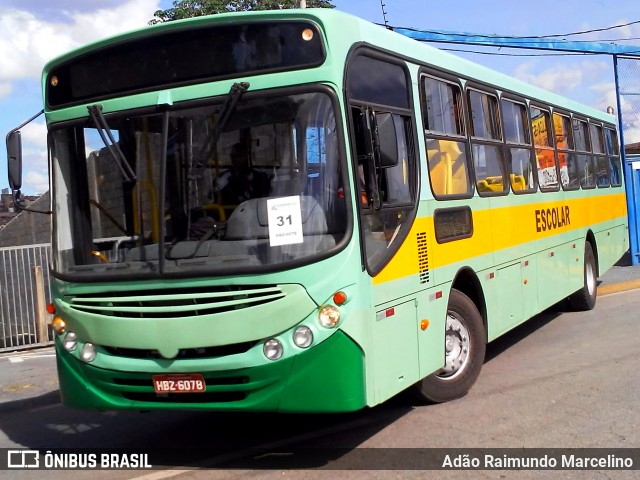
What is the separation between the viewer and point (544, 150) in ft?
31.0

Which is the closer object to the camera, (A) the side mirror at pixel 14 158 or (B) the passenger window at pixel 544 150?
(A) the side mirror at pixel 14 158

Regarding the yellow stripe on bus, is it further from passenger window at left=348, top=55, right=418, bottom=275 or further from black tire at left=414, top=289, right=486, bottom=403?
black tire at left=414, top=289, right=486, bottom=403

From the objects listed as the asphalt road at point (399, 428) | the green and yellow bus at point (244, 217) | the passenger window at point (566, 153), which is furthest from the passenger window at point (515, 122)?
the asphalt road at point (399, 428)

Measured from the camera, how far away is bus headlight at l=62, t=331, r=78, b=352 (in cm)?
542

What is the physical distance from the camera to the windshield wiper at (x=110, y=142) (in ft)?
17.2

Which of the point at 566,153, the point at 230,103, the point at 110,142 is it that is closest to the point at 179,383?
the point at 110,142

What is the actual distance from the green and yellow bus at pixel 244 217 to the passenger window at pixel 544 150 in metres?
3.41

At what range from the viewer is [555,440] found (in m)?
5.51

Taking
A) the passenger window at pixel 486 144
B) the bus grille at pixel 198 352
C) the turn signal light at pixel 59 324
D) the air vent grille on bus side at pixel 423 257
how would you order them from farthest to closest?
the passenger window at pixel 486 144 < the air vent grille on bus side at pixel 423 257 < the turn signal light at pixel 59 324 < the bus grille at pixel 198 352

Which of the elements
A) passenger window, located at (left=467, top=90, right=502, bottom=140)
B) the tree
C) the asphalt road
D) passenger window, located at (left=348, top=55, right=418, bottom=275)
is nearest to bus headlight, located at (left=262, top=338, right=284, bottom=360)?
passenger window, located at (left=348, top=55, right=418, bottom=275)

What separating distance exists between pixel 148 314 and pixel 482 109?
165 inches

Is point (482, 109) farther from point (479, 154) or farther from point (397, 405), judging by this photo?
point (397, 405)

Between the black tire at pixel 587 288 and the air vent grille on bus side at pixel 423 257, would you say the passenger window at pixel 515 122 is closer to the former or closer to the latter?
the air vent grille on bus side at pixel 423 257

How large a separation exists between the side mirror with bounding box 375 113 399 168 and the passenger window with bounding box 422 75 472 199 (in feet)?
3.55
